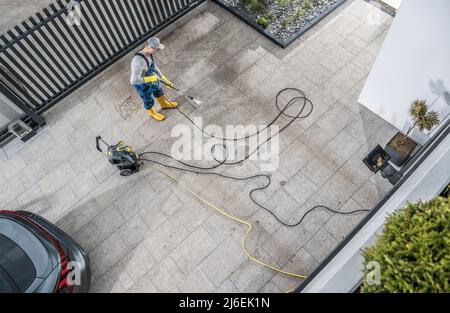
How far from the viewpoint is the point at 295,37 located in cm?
798

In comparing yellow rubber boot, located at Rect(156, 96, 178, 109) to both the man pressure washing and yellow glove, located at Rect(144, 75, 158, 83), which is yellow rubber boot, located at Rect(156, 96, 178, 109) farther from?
yellow glove, located at Rect(144, 75, 158, 83)

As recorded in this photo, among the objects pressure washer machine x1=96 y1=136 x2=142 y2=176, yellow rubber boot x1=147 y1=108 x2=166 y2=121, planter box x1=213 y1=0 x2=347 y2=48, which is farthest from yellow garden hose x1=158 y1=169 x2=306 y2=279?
planter box x1=213 y1=0 x2=347 y2=48

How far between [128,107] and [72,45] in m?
1.84

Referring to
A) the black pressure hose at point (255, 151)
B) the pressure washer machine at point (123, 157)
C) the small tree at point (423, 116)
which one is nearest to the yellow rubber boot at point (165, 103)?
the black pressure hose at point (255, 151)

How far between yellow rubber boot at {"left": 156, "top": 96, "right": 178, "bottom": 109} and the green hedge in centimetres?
534

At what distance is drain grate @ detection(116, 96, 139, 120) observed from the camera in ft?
24.7

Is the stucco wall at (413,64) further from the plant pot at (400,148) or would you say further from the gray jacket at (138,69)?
the gray jacket at (138,69)

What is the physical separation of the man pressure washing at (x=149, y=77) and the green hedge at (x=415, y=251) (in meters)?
4.95

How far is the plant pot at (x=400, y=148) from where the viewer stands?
6.05 metres

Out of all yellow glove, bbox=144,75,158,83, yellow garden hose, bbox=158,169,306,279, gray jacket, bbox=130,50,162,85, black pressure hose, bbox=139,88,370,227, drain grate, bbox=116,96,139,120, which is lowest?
yellow garden hose, bbox=158,169,306,279

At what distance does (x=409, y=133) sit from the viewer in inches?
245

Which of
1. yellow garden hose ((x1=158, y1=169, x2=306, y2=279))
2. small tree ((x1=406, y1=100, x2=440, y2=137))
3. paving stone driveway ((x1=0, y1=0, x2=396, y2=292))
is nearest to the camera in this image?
A: small tree ((x1=406, y1=100, x2=440, y2=137))

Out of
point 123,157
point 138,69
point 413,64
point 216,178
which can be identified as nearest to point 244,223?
point 216,178

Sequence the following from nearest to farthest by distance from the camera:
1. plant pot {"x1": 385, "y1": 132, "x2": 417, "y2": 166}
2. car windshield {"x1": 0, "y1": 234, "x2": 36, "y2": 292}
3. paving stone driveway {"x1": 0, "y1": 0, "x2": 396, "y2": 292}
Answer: car windshield {"x1": 0, "y1": 234, "x2": 36, "y2": 292} < paving stone driveway {"x1": 0, "y1": 0, "x2": 396, "y2": 292} < plant pot {"x1": 385, "y1": 132, "x2": 417, "y2": 166}
